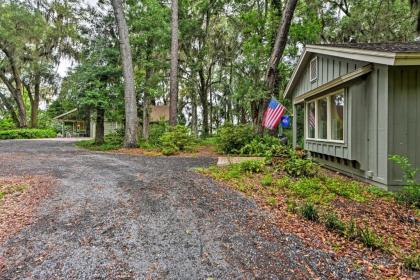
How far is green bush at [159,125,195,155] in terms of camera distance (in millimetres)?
11012

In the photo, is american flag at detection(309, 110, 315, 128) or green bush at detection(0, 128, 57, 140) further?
green bush at detection(0, 128, 57, 140)

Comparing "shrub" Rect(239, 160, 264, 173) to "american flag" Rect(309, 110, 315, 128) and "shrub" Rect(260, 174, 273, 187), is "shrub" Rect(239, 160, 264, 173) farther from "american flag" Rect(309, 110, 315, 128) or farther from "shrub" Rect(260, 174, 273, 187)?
"american flag" Rect(309, 110, 315, 128)

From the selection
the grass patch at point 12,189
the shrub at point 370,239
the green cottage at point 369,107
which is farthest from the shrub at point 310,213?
the grass patch at point 12,189

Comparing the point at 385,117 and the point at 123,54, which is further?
the point at 123,54

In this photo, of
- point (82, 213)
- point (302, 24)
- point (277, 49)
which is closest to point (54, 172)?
point (82, 213)

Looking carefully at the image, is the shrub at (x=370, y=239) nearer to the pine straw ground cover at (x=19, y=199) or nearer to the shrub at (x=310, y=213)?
the shrub at (x=310, y=213)

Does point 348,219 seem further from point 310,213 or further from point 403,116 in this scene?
point 403,116

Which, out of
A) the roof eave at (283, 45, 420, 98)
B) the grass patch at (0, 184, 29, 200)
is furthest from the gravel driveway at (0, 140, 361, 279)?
the roof eave at (283, 45, 420, 98)

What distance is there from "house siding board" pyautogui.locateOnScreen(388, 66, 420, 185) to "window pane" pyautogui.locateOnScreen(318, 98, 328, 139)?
9.28 feet

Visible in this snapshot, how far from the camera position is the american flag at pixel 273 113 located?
10.7m

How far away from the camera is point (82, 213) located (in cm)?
401

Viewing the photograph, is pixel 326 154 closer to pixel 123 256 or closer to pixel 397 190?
pixel 397 190

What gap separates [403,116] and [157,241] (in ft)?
16.5

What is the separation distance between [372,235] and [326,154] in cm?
487
